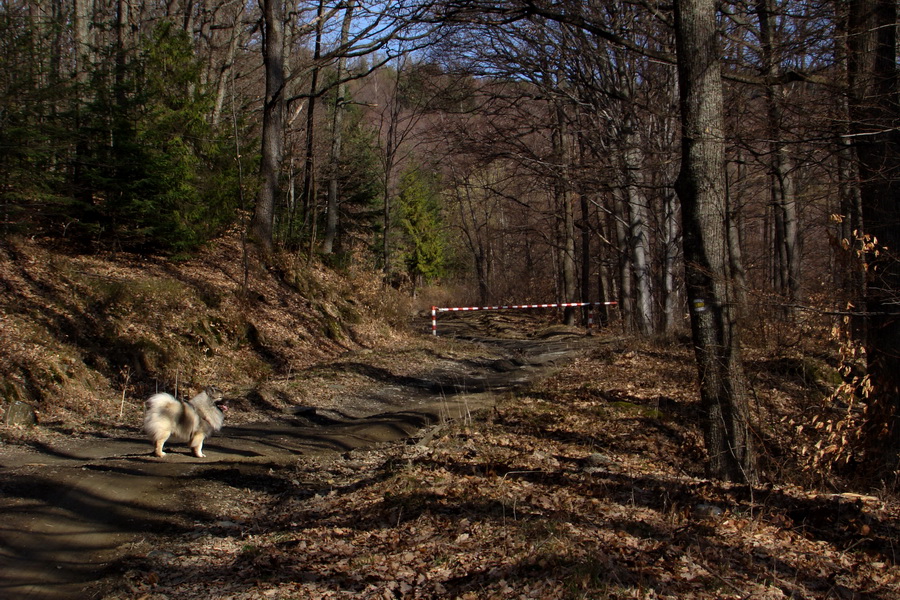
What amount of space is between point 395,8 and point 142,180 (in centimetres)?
805

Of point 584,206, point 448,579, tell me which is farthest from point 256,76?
point 448,579

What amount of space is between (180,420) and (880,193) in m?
8.48

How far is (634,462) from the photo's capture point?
329 inches

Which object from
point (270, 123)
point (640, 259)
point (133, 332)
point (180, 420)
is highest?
point (270, 123)

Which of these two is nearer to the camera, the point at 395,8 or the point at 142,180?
the point at 395,8

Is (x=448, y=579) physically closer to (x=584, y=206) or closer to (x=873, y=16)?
(x=873, y=16)

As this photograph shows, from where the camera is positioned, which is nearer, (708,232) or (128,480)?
(708,232)

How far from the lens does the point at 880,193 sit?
7355mm

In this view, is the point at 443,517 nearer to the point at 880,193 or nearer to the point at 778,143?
the point at 778,143

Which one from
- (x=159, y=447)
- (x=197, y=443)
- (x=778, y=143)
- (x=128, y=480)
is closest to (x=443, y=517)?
(x=128, y=480)

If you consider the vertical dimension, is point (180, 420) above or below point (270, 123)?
below

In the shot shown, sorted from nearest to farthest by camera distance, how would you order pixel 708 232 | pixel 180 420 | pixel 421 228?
pixel 708 232
pixel 180 420
pixel 421 228

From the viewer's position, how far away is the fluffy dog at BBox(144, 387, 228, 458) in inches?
304

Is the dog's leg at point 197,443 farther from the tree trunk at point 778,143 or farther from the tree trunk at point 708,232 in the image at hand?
the tree trunk at point 778,143
